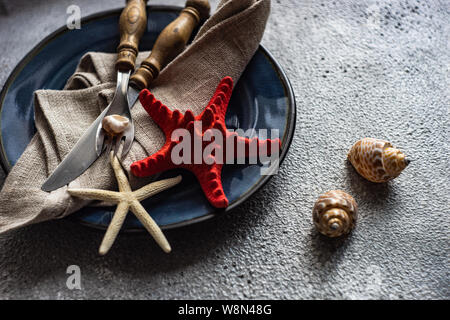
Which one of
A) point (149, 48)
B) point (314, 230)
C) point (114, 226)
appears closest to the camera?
point (114, 226)

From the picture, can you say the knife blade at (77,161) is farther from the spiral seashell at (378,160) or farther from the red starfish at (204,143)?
the spiral seashell at (378,160)

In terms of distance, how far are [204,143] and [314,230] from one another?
0.86ft

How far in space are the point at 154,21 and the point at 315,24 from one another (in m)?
0.43

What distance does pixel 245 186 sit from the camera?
0.69 meters

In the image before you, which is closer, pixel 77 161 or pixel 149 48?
pixel 77 161

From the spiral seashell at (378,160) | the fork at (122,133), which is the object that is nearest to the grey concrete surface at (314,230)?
the spiral seashell at (378,160)

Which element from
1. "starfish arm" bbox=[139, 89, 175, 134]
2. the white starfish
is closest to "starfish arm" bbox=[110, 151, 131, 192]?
the white starfish

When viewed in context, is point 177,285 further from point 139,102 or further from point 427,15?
point 427,15

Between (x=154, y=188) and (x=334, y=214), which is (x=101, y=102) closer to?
(x=154, y=188)

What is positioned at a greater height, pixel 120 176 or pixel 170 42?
pixel 170 42

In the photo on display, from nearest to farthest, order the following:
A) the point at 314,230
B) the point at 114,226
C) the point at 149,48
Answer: the point at 114,226
the point at 314,230
the point at 149,48

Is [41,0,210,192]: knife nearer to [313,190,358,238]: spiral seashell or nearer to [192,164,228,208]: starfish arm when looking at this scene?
[192,164,228,208]: starfish arm

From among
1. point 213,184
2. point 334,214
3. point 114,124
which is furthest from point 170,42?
point 334,214

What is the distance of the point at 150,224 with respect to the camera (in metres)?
0.64
